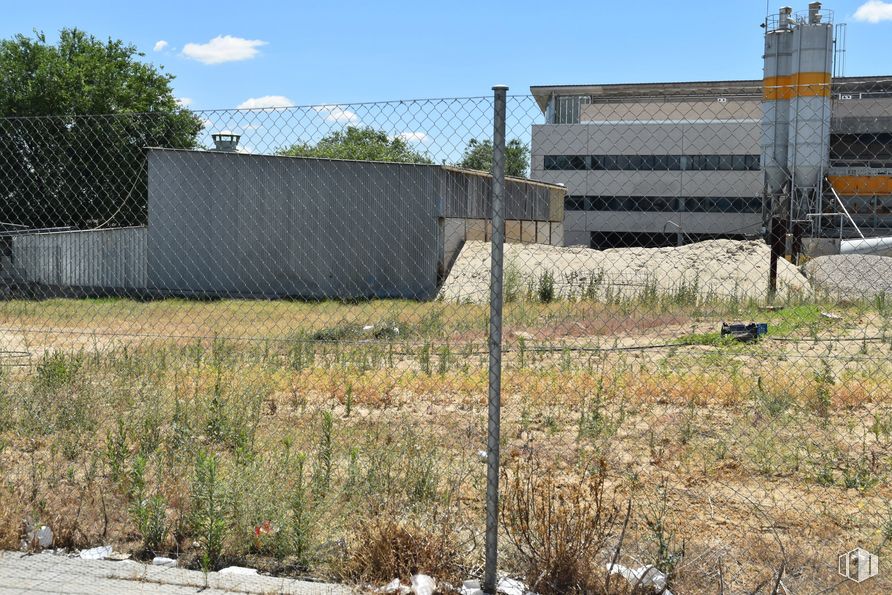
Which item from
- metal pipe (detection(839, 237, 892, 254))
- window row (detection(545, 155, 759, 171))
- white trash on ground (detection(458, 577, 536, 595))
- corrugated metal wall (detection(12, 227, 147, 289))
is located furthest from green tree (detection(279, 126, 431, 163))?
metal pipe (detection(839, 237, 892, 254))

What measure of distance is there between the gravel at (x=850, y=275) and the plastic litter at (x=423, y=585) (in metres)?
18.9

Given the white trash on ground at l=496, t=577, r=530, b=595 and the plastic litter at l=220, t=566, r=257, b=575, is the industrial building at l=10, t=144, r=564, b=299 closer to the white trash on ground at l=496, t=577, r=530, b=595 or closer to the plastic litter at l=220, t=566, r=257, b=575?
the plastic litter at l=220, t=566, r=257, b=575

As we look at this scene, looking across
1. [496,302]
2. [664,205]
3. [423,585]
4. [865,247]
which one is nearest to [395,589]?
[423,585]

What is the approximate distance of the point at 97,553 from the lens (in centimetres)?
490

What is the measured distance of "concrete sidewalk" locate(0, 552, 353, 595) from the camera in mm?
4449

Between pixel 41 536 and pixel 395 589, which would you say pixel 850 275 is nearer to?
pixel 395 589

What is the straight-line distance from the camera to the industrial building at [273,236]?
2611cm

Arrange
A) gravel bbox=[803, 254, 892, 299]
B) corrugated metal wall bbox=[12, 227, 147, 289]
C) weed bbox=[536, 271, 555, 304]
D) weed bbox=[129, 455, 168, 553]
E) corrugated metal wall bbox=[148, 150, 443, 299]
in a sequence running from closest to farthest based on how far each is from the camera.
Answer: weed bbox=[129, 455, 168, 553], gravel bbox=[803, 254, 892, 299], weed bbox=[536, 271, 555, 304], corrugated metal wall bbox=[148, 150, 443, 299], corrugated metal wall bbox=[12, 227, 147, 289]

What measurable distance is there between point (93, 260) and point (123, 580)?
25.2 metres

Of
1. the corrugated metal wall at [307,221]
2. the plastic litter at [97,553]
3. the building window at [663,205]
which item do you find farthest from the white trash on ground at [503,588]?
the building window at [663,205]

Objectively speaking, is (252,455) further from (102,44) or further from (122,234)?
(102,44)

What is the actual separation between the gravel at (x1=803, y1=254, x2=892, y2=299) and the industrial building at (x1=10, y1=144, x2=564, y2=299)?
7.60 m

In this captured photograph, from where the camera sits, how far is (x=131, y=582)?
456cm

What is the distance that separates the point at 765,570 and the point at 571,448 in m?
2.82
